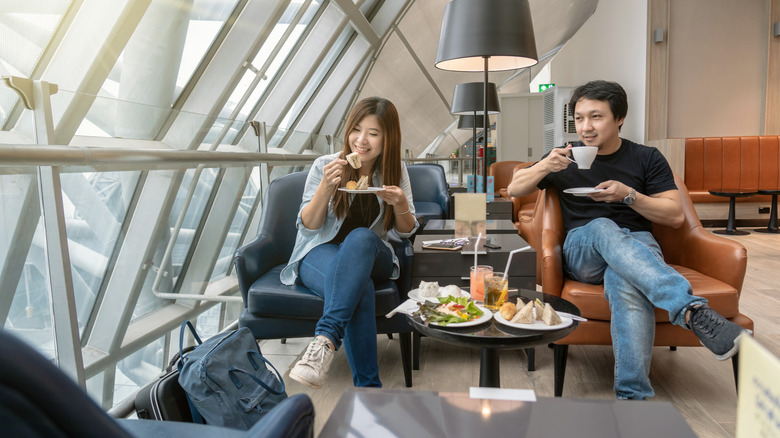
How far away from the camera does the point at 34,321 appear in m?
1.43

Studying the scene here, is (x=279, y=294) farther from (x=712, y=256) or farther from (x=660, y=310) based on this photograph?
(x=712, y=256)

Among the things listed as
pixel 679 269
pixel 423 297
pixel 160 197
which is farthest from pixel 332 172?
pixel 679 269

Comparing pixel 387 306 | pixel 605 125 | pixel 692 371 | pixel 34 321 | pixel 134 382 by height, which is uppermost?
pixel 605 125

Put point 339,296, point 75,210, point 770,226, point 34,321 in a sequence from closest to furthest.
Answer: point 34,321 < point 75,210 < point 339,296 < point 770,226

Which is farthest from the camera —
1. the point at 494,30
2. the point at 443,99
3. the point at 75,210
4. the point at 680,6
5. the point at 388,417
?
the point at 443,99

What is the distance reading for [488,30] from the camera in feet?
9.22

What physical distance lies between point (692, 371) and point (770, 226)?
194 inches

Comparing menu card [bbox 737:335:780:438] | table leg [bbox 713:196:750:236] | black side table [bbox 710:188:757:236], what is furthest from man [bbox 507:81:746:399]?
table leg [bbox 713:196:750:236]

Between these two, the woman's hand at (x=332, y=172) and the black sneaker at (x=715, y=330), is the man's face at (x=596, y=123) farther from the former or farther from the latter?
the woman's hand at (x=332, y=172)

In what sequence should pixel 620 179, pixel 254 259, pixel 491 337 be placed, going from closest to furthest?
pixel 491 337
pixel 254 259
pixel 620 179

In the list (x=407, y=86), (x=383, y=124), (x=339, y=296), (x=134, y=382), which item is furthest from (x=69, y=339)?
(x=407, y=86)

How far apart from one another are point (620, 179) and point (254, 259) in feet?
5.30

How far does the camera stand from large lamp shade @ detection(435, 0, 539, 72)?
111 inches

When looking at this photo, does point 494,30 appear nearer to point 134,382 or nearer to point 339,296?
point 339,296
